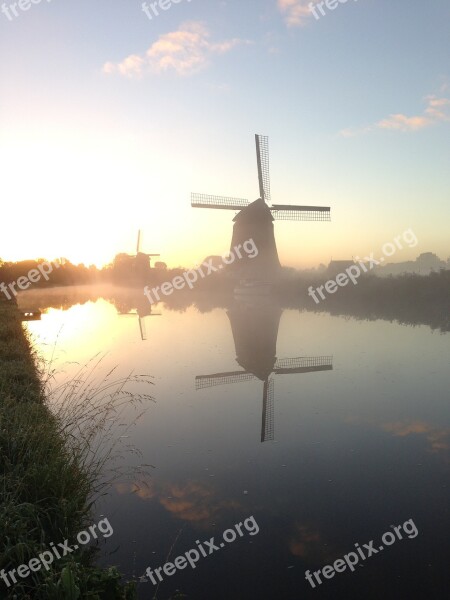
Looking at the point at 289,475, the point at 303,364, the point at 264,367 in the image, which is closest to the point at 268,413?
the point at 289,475

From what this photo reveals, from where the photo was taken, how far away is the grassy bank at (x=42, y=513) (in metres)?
3.59

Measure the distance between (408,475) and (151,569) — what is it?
4.13 m

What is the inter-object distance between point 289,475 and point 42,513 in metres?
3.67

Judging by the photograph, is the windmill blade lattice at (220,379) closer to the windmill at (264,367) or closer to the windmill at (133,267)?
the windmill at (264,367)

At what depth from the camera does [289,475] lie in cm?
671

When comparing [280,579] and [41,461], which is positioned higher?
[41,461]

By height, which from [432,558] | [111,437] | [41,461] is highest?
[41,461]

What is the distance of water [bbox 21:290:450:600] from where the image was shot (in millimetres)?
4633

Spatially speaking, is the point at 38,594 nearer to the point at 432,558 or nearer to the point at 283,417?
the point at 432,558

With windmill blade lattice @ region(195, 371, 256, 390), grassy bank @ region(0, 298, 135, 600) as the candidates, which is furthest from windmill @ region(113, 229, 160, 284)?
grassy bank @ region(0, 298, 135, 600)

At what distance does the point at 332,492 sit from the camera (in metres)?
6.14

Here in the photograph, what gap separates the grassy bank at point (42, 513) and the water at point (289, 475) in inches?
26.6

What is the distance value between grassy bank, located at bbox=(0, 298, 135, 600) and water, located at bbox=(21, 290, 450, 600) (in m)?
0.67

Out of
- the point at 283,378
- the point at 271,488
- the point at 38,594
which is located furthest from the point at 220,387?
the point at 38,594
